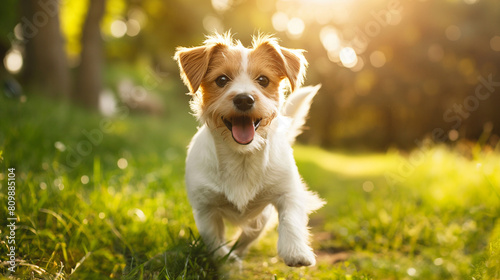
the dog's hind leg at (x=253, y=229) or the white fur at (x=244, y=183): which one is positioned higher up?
the white fur at (x=244, y=183)

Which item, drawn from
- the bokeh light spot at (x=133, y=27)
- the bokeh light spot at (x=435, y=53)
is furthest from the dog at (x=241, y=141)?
the bokeh light spot at (x=133, y=27)

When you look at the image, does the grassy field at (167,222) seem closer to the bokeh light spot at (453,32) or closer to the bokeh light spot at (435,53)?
the bokeh light spot at (435,53)

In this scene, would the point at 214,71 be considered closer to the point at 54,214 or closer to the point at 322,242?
the point at 54,214

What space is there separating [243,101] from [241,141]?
0.87 feet

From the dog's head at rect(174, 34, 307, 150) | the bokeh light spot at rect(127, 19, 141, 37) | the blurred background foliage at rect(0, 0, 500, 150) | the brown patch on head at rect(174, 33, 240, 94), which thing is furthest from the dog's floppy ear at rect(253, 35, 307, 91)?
the bokeh light spot at rect(127, 19, 141, 37)

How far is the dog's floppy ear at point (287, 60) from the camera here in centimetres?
318

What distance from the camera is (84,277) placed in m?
2.58

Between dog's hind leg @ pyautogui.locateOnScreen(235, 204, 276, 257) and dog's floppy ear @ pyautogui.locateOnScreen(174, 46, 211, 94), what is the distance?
1.23 m

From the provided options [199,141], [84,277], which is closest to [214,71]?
[199,141]

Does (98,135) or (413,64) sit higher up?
(413,64)

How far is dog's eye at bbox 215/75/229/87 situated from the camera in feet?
10.1

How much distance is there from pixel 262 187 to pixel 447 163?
559 centimetres

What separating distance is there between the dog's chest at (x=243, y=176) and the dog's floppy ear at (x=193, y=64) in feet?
1.88

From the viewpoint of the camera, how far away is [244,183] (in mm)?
3041
